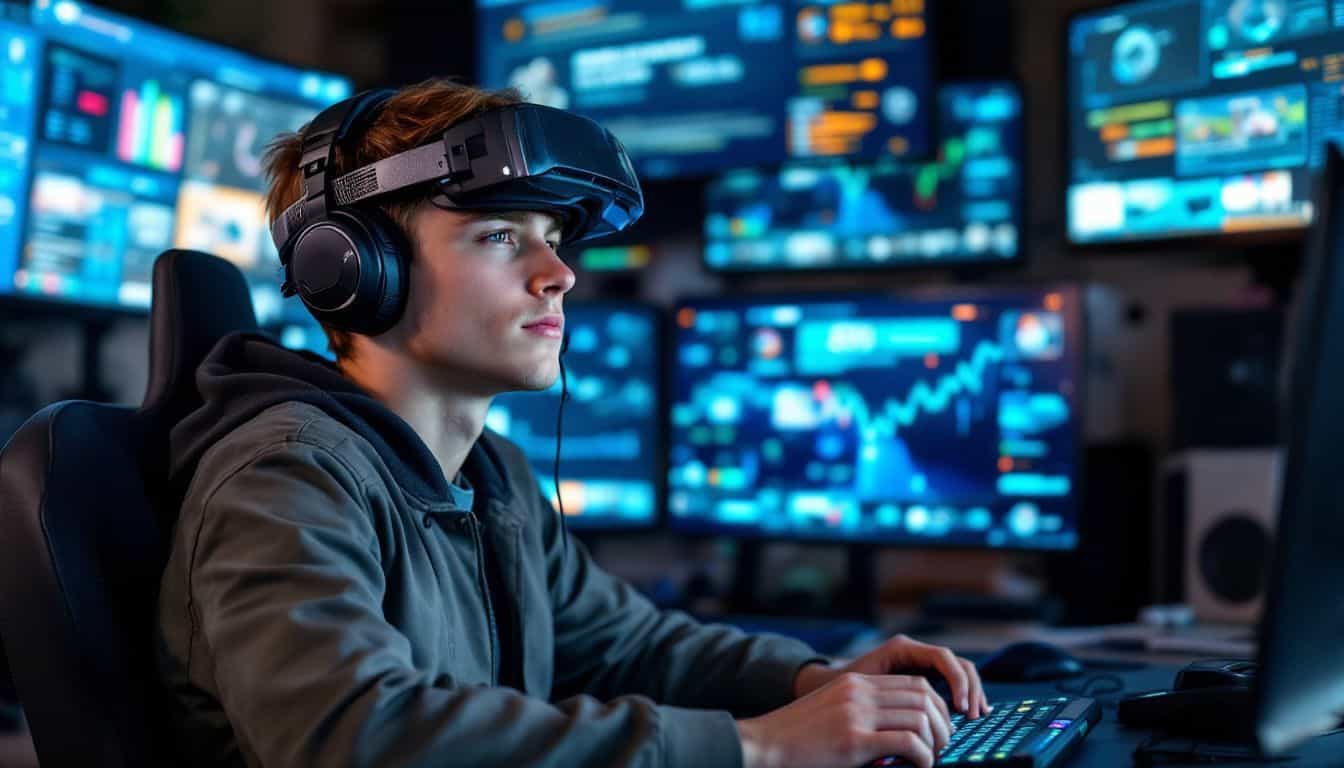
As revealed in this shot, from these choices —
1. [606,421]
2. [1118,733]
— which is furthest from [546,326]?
[606,421]

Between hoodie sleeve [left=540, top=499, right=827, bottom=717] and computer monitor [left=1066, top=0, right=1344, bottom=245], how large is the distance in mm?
869

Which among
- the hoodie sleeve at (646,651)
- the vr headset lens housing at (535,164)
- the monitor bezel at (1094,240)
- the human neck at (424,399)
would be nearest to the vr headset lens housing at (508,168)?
the vr headset lens housing at (535,164)

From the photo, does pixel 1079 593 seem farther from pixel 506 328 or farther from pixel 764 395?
pixel 506 328

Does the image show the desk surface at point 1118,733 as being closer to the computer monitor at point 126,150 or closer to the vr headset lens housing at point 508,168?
the vr headset lens housing at point 508,168

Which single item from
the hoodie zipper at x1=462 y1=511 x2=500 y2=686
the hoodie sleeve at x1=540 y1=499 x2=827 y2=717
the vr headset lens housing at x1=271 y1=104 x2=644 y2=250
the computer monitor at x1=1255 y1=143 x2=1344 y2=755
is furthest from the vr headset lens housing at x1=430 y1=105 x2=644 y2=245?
the computer monitor at x1=1255 y1=143 x2=1344 y2=755

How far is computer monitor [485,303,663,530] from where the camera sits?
1886 mm

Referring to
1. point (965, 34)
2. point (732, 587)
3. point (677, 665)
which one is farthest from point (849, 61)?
point (677, 665)

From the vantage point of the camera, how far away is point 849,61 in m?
1.90

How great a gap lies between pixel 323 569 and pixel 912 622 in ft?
3.72

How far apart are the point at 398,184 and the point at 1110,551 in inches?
47.2

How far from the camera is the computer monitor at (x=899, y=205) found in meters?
1.85

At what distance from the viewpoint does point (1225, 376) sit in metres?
1.66

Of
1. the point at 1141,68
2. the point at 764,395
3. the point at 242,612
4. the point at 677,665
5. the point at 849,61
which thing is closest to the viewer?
the point at 242,612

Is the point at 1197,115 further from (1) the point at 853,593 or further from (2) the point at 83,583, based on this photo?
(2) the point at 83,583
